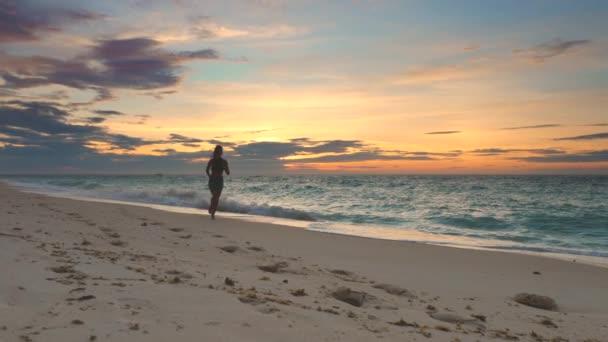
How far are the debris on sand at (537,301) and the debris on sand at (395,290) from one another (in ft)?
4.29

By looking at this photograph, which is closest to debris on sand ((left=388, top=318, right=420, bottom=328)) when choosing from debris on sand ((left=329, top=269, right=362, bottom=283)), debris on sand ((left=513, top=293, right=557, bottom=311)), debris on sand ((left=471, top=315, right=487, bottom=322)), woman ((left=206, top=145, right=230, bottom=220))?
debris on sand ((left=471, top=315, right=487, bottom=322))

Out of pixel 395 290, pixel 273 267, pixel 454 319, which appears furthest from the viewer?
pixel 273 267

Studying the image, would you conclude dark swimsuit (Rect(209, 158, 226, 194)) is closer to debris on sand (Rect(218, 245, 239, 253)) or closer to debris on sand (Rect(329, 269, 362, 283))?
debris on sand (Rect(218, 245, 239, 253))

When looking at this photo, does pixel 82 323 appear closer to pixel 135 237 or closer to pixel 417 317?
pixel 417 317

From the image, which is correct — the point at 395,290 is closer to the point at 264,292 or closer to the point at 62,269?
the point at 264,292

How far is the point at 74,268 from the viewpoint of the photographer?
156 inches

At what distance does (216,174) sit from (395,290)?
8.36m

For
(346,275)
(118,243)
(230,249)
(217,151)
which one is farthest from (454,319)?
(217,151)

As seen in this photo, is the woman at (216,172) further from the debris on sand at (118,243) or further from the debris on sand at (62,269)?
the debris on sand at (62,269)

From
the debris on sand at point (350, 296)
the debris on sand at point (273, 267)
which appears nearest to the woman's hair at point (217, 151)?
the debris on sand at point (273, 267)

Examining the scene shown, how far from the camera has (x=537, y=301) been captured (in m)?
4.75

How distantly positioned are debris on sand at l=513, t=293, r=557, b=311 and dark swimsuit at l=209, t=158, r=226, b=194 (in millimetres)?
8871

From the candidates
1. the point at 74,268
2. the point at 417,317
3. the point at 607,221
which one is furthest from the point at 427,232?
the point at 74,268

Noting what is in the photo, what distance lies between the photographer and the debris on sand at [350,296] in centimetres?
395
